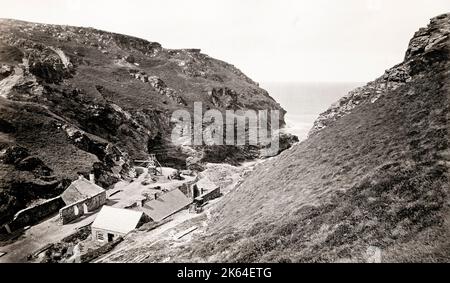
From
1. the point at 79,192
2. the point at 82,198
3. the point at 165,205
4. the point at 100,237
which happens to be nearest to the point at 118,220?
the point at 100,237

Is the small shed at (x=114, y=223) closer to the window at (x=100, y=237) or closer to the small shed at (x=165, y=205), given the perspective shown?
the window at (x=100, y=237)

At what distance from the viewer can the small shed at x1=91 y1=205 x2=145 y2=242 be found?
27625 millimetres

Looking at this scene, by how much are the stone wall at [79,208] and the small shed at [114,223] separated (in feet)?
20.2

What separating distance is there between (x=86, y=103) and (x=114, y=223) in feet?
139

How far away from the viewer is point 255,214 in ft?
57.1

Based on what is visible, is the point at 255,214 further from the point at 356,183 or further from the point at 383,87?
the point at 383,87

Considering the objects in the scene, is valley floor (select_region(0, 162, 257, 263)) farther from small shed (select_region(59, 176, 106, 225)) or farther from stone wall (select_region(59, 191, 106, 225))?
small shed (select_region(59, 176, 106, 225))

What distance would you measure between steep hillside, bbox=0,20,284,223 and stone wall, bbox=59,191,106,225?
5.39 meters

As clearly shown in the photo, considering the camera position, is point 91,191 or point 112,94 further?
point 112,94

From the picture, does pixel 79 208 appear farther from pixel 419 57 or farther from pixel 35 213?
pixel 419 57

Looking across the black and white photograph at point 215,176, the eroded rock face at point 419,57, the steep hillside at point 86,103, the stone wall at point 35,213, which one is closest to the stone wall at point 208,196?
the black and white photograph at point 215,176

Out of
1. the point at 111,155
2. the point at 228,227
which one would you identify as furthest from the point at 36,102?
the point at 228,227

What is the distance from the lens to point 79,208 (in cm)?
3484
